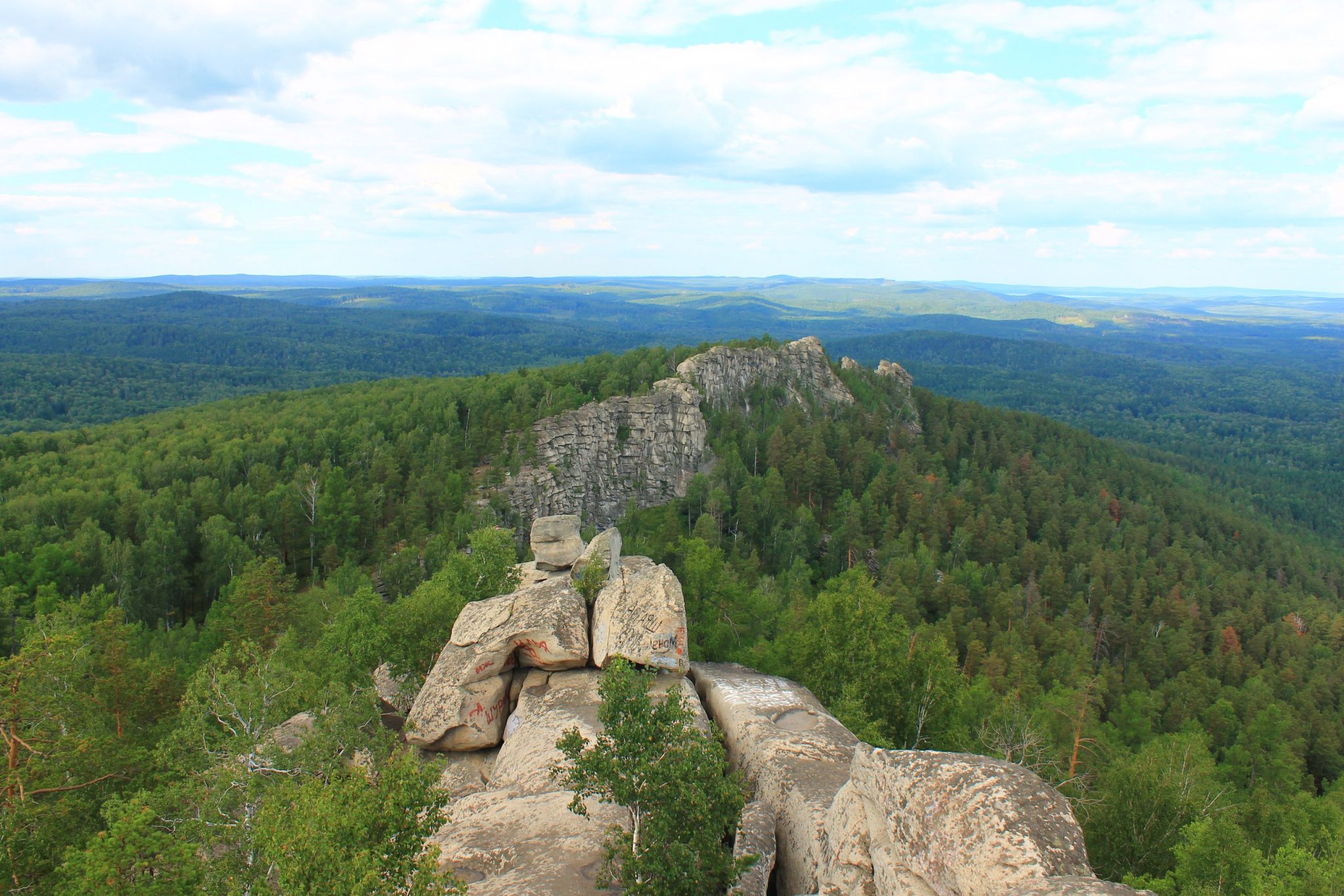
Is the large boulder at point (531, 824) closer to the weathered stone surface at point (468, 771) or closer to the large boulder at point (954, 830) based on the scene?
the weathered stone surface at point (468, 771)

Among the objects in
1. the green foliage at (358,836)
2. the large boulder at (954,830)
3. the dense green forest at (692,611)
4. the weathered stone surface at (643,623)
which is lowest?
the dense green forest at (692,611)

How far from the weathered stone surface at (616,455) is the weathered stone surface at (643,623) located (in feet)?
179

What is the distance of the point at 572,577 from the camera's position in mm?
31266

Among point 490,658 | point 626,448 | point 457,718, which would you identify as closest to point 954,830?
point 457,718

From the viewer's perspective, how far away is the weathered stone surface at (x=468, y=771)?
944 inches

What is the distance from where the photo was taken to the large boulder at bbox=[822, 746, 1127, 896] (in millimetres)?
12656

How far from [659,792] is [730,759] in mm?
9832

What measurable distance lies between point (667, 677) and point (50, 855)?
16700 mm

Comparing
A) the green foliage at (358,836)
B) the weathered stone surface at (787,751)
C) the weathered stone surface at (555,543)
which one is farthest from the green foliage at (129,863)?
the weathered stone surface at (555,543)

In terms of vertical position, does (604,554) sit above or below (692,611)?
above

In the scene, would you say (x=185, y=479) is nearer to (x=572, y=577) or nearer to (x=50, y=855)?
(x=572, y=577)

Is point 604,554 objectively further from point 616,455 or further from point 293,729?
point 616,455

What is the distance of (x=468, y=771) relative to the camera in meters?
24.9

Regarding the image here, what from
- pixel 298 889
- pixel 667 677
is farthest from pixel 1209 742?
pixel 298 889
